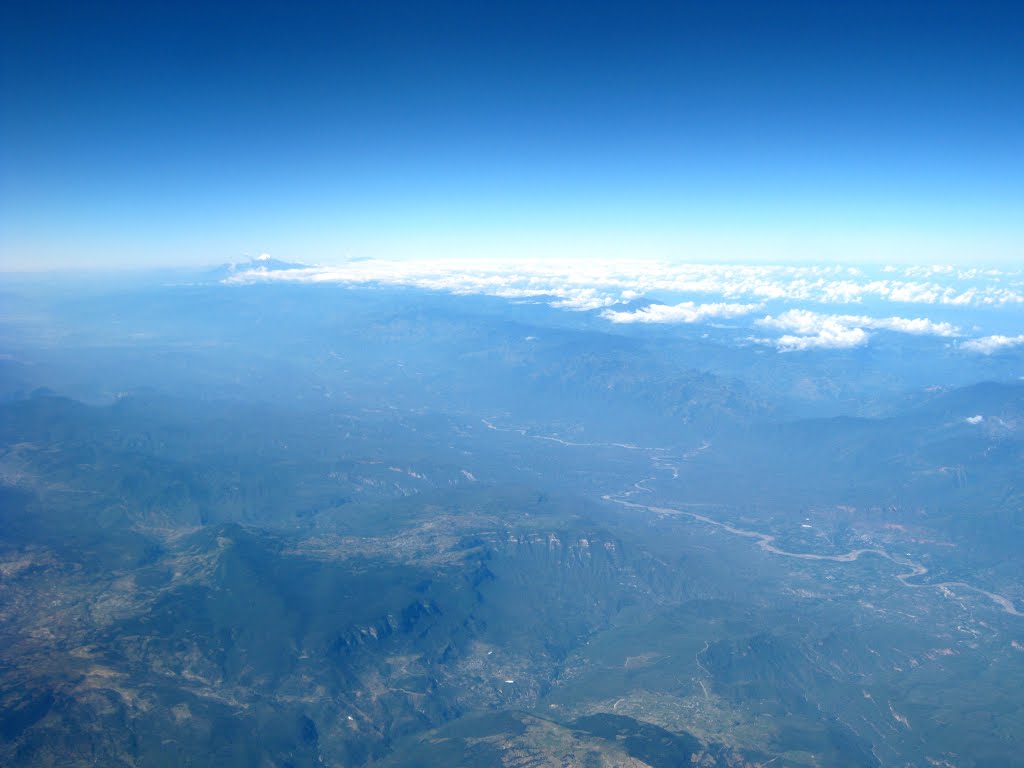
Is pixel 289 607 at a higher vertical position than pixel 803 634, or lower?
higher

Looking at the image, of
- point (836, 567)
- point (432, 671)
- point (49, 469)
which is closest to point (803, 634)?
point (836, 567)

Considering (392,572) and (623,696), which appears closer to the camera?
(623,696)

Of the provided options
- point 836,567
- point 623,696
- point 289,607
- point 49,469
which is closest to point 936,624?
point 836,567

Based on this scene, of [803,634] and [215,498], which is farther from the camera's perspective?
[215,498]

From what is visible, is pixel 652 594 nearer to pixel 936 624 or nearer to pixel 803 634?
pixel 803 634

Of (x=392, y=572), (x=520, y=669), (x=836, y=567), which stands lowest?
(x=836, y=567)

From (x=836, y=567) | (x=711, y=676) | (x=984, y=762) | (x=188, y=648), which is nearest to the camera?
(x=984, y=762)

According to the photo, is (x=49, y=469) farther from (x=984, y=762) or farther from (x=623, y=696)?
(x=984, y=762)

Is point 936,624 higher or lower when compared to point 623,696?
lower

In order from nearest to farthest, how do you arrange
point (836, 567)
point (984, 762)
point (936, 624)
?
point (984, 762) → point (936, 624) → point (836, 567)
